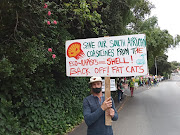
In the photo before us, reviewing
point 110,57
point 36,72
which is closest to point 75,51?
point 110,57

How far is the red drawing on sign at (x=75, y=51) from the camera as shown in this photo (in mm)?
3394

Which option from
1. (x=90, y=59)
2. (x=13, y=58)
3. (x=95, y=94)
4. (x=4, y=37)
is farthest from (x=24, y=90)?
(x=95, y=94)

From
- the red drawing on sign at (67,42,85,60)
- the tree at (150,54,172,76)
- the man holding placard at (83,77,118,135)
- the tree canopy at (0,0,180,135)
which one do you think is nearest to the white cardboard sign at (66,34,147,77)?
the red drawing on sign at (67,42,85,60)

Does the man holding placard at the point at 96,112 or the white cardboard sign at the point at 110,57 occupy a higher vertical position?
the white cardboard sign at the point at 110,57

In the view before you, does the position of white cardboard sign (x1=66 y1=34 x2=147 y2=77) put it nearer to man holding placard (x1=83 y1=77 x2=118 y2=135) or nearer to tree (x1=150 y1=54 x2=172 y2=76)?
man holding placard (x1=83 y1=77 x2=118 y2=135)

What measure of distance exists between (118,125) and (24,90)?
3835 millimetres

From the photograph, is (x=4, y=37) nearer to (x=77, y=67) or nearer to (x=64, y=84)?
(x=77, y=67)

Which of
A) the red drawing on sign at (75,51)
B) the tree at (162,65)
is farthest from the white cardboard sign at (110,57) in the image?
the tree at (162,65)

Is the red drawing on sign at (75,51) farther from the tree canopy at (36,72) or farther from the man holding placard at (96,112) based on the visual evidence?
the man holding placard at (96,112)

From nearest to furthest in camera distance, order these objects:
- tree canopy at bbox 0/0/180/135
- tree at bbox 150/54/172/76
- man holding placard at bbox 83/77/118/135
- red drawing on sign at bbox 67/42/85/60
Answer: man holding placard at bbox 83/77/118/135 < red drawing on sign at bbox 67/42/85/60 < tree canopy at bbox 0/0/180/135 < tree at bbox 150/54/172/76

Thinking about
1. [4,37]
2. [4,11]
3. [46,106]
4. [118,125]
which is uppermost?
[4,11]

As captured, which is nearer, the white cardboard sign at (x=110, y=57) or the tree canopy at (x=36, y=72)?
the white cardboard sign at (x=110, y=57)

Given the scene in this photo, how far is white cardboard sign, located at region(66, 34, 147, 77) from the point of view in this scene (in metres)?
3.04

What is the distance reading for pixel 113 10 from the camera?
9.24m
